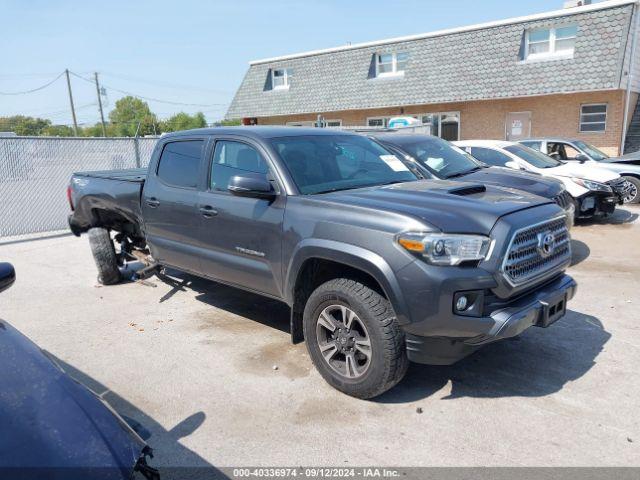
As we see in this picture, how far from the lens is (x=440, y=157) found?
8.26 metres

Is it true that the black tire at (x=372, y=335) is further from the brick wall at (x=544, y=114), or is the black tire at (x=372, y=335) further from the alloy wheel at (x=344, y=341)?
the brick wall at (x=544, y=114)

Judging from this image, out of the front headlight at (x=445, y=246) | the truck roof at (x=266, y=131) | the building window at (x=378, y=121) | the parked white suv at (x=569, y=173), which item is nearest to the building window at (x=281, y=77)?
the building window at (x=378, y=121)

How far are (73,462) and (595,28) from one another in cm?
2030

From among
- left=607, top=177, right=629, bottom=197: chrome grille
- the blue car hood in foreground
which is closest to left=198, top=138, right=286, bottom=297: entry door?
the blue car hood in foreground

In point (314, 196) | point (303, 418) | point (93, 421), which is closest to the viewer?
point (93, 421)

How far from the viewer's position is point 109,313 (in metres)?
5.77

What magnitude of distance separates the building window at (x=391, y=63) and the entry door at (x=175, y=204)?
62.6ft

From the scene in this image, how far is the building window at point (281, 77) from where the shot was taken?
2681cm

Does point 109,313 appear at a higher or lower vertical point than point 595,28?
lower

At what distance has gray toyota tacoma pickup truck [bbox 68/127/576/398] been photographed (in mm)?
3242

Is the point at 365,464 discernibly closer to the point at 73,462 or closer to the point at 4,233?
the point at 73,462

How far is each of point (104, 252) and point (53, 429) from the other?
16.9ft

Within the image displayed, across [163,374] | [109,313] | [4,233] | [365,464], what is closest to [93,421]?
[365,464]

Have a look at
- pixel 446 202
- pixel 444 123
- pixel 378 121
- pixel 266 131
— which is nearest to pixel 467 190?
pixel 446 202
